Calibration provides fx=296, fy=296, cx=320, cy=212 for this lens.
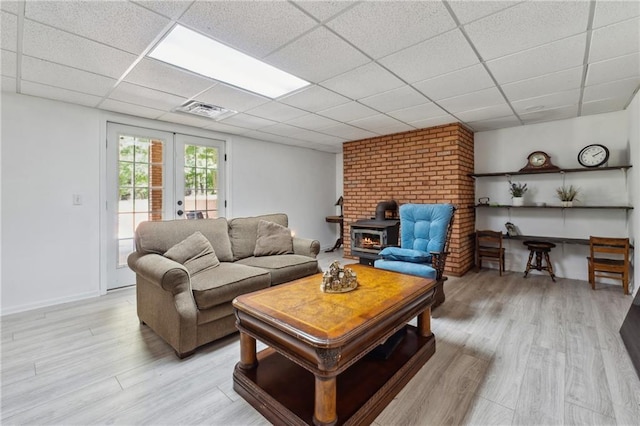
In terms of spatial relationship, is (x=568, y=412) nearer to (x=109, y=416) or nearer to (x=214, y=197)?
(x=109, y=416)

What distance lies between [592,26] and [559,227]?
3187 mm

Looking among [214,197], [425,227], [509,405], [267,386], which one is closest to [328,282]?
[267,386]

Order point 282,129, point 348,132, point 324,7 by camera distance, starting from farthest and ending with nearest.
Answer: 1. point 348,132
2. point 282,129
3. point 324,7

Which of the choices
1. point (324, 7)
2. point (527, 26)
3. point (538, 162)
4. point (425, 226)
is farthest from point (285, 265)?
point (538, 162)

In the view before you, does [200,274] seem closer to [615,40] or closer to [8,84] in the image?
[8,84]

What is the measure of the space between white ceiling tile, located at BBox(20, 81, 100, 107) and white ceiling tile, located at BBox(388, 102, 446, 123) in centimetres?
342

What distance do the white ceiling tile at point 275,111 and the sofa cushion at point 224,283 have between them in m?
1.90

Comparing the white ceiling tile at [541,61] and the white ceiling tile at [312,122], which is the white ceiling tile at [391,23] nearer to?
the white ceiling tile at [541,61]

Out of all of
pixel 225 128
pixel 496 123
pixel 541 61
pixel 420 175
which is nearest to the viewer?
pixel 541 61

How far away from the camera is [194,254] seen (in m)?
2.69

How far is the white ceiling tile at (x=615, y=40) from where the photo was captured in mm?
1920

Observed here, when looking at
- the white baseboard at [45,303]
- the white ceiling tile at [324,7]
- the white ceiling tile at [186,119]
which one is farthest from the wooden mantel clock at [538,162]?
the white baseboard at [45,303]

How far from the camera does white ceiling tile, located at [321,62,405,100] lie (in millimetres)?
2539

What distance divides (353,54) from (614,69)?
2302mm
